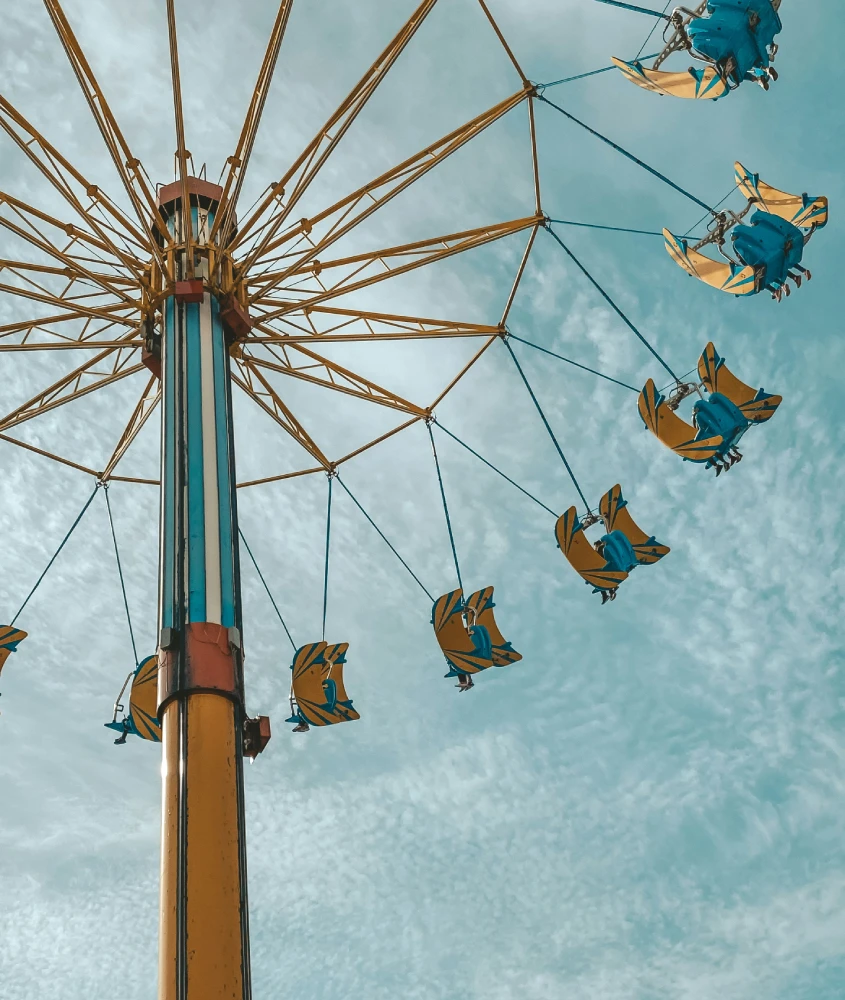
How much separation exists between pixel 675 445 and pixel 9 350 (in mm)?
10959

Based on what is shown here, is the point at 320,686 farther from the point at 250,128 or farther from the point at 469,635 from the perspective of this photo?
the point at 250,128

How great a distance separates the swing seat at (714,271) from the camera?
1742 cm

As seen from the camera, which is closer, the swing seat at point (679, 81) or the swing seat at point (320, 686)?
the swing seat at point (679, 81)

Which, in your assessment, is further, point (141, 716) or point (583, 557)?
point (141, 716)

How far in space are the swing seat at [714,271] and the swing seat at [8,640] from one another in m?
13.0

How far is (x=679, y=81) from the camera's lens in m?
16.9

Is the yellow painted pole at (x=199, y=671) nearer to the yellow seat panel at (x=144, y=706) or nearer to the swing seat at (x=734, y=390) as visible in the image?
the yellow seat panel at (x=144, y=706)

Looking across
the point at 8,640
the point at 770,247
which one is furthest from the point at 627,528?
the point at 8,640

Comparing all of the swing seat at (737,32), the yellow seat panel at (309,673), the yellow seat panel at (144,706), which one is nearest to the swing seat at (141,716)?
the yellow seat panel at (144,706)

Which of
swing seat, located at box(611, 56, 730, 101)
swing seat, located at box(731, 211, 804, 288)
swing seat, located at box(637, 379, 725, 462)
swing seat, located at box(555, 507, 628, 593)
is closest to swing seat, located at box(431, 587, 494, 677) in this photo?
swing seat, located at box(555, 507, 628, 593)

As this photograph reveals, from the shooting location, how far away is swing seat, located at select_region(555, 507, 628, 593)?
20.0m

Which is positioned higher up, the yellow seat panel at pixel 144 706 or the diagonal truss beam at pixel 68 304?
the diagonal truss beam at pixel 68 304

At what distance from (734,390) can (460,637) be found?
5.96 meters

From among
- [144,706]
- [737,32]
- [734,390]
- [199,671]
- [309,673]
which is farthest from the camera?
[144,706]
